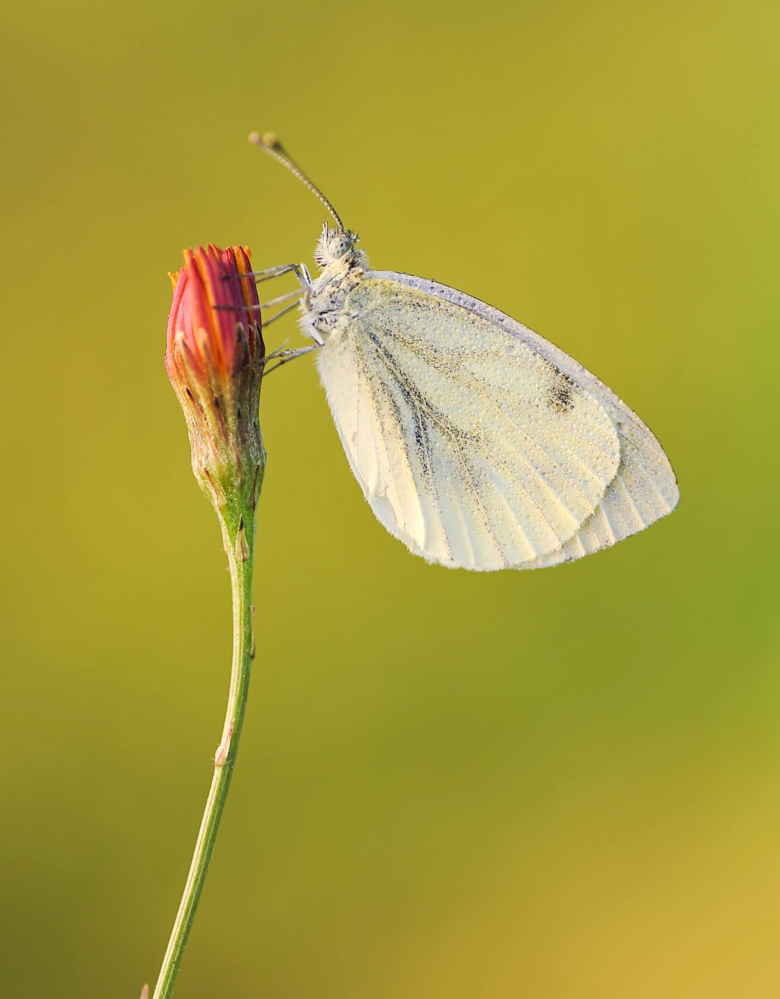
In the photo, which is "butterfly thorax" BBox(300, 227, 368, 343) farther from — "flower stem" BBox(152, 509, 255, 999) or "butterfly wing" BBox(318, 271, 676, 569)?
"flower stem" BBox(152, 509, 255, 999)

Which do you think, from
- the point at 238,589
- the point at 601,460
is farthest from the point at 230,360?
the point at 601,460

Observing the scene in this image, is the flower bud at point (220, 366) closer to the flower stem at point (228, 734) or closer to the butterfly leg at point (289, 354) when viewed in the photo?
the flower stem at point (228, 734)

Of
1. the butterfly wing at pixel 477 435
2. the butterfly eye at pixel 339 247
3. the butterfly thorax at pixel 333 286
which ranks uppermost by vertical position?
the butterfly eye at pixel 339 247

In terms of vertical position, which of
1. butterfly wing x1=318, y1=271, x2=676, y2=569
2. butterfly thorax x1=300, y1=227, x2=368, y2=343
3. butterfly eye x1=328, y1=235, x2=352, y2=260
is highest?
butterfly eye x1=328, y1=235, x2=352, y2=260

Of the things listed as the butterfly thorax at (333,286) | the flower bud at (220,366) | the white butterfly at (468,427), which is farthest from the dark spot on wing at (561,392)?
the flower bud at (220,366)

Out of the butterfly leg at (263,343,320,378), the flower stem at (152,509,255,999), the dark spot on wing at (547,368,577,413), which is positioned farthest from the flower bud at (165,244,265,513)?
the dark spot on wing at (547,368,577,413)

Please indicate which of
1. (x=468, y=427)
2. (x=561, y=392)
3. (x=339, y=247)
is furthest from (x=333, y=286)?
(x=561, y=392)
